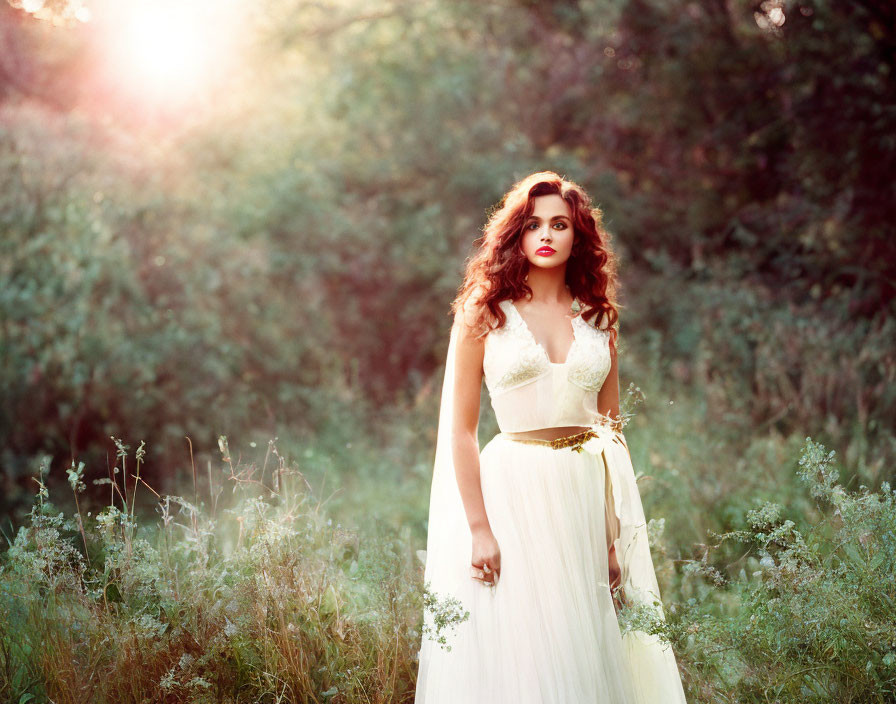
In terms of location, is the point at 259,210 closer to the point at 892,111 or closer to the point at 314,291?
the point at 314,291

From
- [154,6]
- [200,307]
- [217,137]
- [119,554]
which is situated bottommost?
[119,554]

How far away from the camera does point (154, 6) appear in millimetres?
9906

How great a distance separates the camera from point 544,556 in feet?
9.54

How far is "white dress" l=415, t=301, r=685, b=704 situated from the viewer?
282 centimetres

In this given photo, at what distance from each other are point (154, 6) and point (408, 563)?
8.07 m

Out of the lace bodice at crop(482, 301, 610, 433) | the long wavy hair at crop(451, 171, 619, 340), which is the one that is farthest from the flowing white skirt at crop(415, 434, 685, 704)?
the long wavy hair at crop(451, 171, 619, 340)

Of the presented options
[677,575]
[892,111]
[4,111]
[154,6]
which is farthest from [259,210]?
[677,575]

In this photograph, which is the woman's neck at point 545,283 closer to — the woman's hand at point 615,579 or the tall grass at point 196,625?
the woman's hand at point 615,579

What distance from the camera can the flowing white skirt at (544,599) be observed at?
2807 mm

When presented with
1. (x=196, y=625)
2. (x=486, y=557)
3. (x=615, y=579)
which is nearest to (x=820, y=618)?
(x=615, y=579)

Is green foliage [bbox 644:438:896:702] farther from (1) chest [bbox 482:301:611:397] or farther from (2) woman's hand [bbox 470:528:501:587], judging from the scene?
(1) chest [bbox 482:301:611:397]

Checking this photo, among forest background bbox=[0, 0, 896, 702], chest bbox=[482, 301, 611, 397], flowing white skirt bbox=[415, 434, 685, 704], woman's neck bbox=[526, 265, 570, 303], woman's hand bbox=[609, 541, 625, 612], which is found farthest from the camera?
forest background bbox=[0, 0, 896, 702]

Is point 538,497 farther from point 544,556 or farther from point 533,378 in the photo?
point 533,378

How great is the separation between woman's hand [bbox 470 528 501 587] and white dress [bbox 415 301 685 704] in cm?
3
